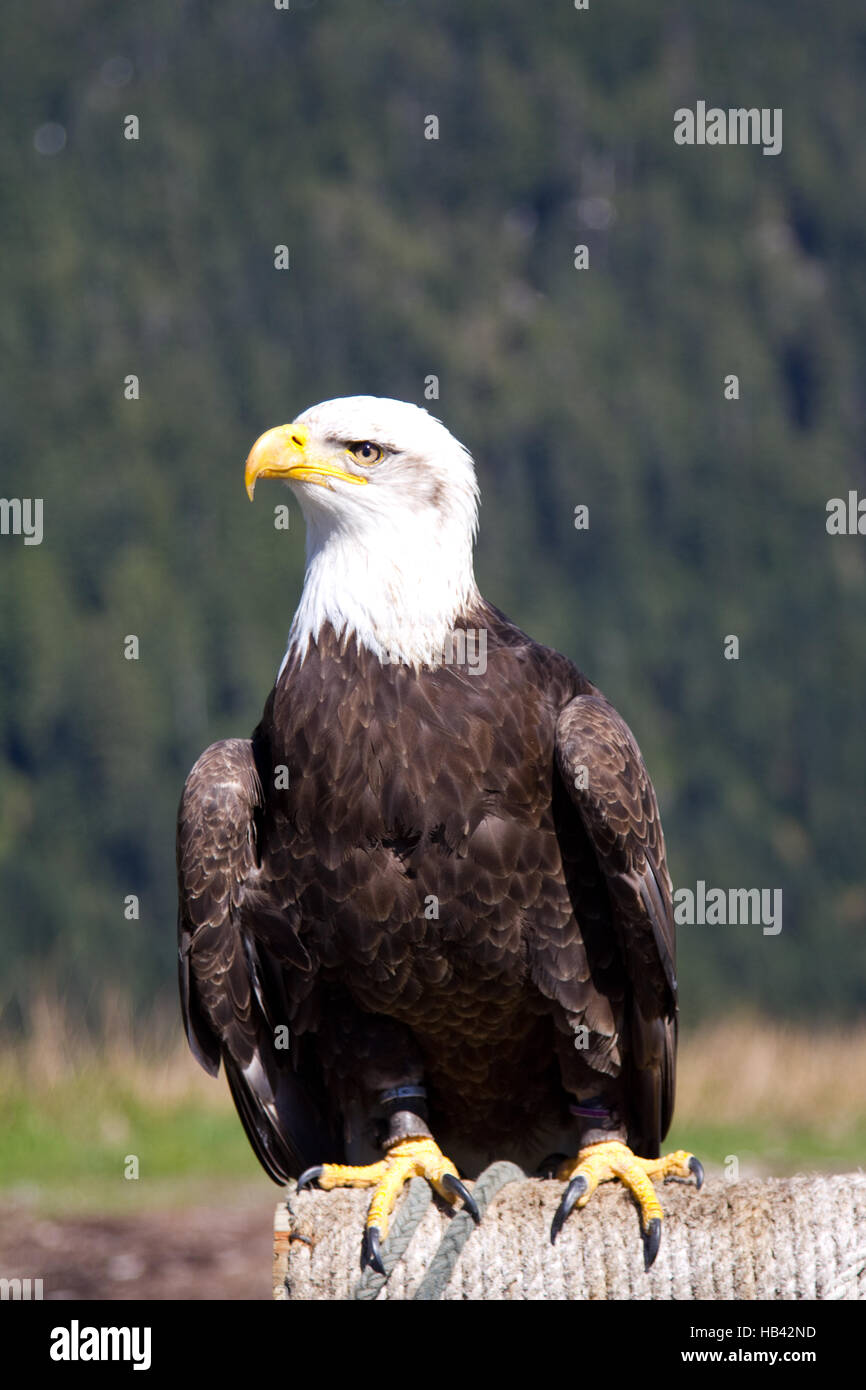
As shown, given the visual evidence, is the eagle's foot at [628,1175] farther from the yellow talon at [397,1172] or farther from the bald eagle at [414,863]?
the yellow talon at [397,1172]

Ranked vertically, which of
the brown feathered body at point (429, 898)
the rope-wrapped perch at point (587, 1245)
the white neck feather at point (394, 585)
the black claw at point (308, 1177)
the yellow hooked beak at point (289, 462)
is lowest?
the rope-wrapped perch at point (587, 1245)

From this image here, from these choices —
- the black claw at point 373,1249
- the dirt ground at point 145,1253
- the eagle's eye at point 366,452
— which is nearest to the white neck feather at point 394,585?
the eagle's eye at point 366,452

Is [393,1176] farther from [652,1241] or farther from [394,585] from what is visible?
[394,585]

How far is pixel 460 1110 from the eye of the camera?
439cm

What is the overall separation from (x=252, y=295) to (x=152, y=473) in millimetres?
4754

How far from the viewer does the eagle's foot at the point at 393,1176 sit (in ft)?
11.9

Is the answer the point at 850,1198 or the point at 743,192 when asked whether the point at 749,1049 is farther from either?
the point at 743,192

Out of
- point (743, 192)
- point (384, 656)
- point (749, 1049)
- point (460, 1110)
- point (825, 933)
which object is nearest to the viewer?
point (384, 656)

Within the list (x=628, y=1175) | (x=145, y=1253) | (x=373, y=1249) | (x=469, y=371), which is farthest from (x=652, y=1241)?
(x=469, y=371)

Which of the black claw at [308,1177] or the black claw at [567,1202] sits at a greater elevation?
the black claw at [308,1177]

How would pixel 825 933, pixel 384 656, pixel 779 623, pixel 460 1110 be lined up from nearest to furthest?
pixel 384 656 → pixel 460 1110 → pixel 825 933 → pixel 779 623

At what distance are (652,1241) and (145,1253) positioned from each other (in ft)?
17.4

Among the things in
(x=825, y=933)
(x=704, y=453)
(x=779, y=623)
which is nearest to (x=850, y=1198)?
(x=825, y=933)

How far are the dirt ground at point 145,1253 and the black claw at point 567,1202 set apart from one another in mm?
4466
